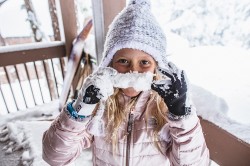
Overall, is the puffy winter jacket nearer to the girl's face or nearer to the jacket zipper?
the jacket zipper

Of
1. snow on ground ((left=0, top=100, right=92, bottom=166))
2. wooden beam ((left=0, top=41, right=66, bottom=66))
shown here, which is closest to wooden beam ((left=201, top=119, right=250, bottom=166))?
Answer: snow on ground ((left=0, top=100, right=92, bottom=166))

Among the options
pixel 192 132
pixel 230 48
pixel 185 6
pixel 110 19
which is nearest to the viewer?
pixel 192 132

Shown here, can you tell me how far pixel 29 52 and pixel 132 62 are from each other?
10.9 ft

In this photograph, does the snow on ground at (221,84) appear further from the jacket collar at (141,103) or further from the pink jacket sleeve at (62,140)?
the pink jacket sleeve at (62,140)

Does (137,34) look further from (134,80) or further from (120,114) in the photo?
(120,114)

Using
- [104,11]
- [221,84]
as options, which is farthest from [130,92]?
[104,11]

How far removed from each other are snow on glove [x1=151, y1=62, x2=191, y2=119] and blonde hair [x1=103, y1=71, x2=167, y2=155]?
0.71ft

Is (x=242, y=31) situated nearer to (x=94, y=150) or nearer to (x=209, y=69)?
(x=209, y=69)

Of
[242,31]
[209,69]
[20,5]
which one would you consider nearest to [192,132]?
[209,69]

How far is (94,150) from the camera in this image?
4.55 ft

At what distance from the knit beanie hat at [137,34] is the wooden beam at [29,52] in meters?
3.12

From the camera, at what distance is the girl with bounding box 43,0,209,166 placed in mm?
1092

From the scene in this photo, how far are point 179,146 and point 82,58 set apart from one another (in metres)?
3.21

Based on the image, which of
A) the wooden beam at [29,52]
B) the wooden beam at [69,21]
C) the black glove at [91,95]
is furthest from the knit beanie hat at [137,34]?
the wooden beam at [29,52]
